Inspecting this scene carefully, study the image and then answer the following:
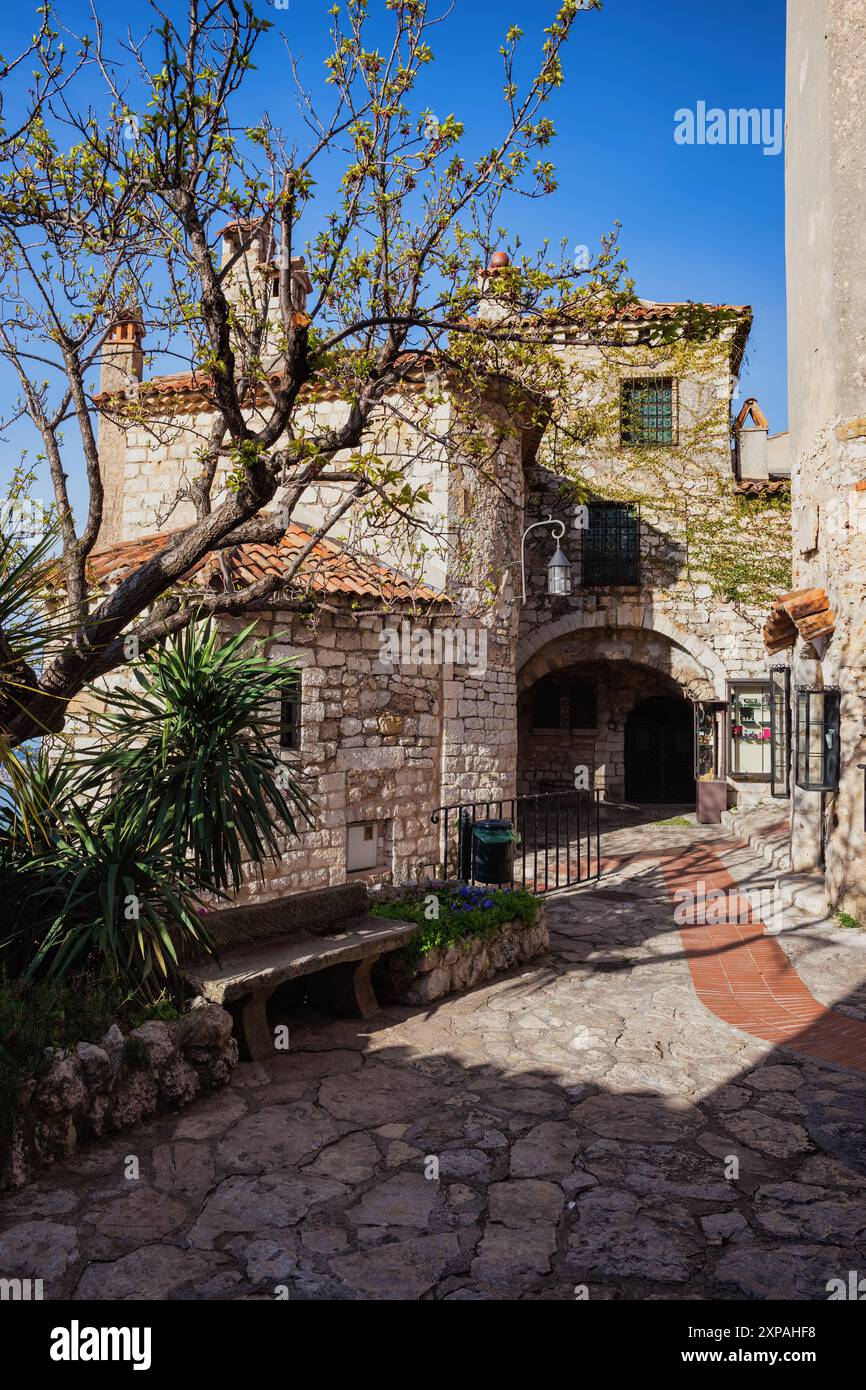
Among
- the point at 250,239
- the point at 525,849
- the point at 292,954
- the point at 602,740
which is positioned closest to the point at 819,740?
the point at 525,849

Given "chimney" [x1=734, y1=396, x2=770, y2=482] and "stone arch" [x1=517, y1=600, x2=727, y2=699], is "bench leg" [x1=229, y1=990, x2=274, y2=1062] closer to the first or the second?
"stone arch" [x1=517, y1=600, x2=727, y2=699]

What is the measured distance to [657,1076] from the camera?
4.66m

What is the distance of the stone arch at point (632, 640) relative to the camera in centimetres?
1527

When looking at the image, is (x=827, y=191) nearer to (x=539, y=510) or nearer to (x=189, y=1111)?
(x=539, y=510)

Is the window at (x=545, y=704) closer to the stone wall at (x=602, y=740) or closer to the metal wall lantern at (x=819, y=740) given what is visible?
the stone wall at (x=602, y=740)

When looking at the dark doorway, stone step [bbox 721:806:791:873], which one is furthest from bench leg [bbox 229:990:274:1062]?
the dark doorway

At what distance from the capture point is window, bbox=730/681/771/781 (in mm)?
14992

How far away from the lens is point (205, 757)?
16.4 ft

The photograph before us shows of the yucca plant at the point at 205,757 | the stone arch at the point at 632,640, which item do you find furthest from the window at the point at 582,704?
the yucca plant at the point at 205,757

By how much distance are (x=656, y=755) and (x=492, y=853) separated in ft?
35.4

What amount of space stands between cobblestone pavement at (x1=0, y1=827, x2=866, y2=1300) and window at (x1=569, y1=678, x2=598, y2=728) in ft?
38.9

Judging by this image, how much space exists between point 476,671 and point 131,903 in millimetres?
7055

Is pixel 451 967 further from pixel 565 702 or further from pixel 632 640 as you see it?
pixel 565 702
